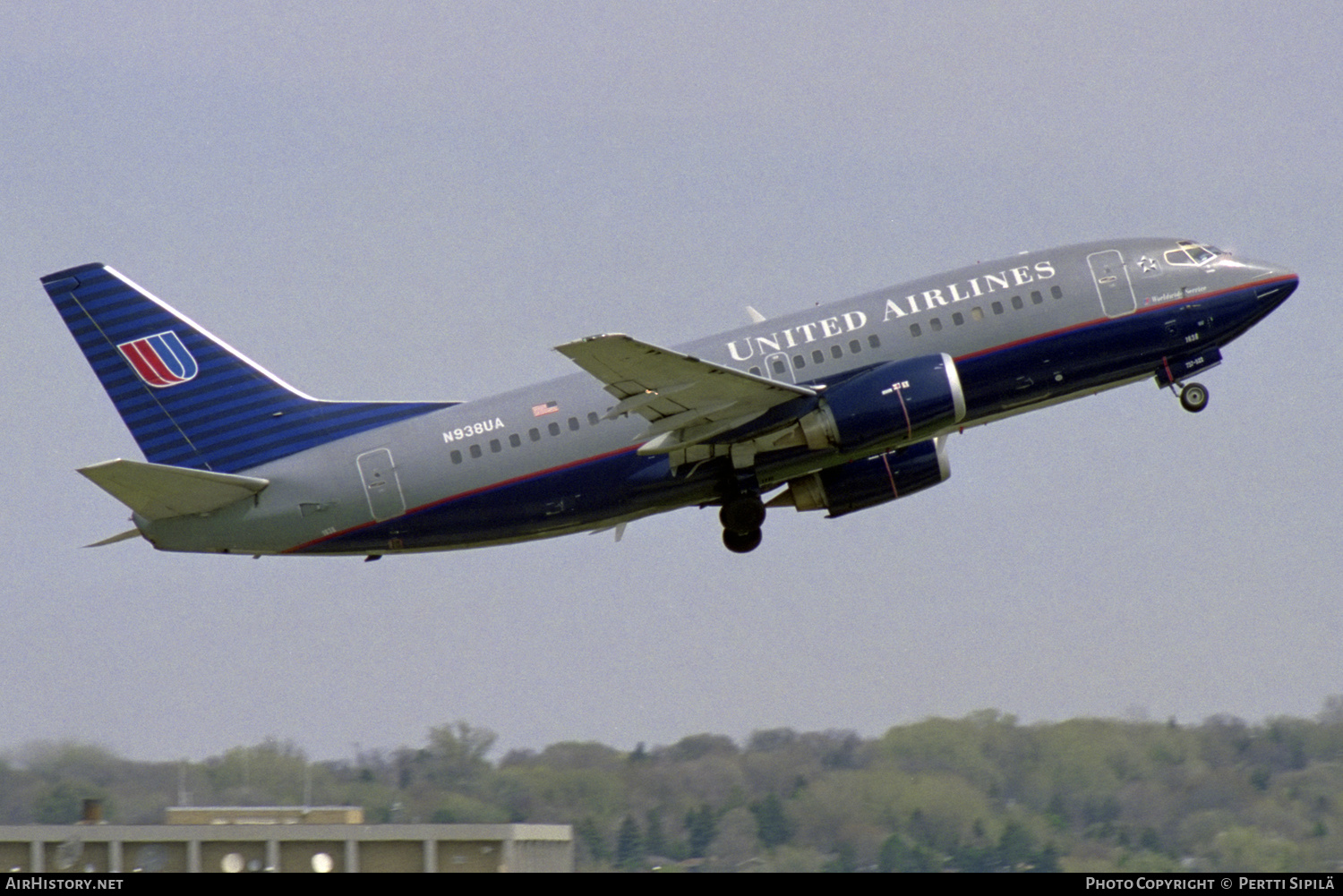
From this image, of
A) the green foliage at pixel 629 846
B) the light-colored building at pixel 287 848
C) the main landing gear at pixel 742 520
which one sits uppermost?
the main landing gear at pixel 742 520

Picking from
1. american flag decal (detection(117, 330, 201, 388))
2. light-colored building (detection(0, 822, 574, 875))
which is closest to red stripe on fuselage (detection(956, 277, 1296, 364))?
light-colored building (detection(0, 822, 574, 875))

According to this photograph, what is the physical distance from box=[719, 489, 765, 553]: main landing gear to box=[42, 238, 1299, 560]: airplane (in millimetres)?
61

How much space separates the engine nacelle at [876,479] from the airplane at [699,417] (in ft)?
5.84

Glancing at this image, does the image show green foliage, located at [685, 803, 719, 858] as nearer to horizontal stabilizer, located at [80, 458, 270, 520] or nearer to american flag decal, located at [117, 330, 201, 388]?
horizontal stabilizer, located at [80, 458, 270, 520]

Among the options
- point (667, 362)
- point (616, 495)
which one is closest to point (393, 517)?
point (616, 495)

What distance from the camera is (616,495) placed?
37.5 meters

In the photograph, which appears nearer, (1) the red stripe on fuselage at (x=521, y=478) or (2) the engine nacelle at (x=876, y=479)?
(1) the red stripe on fuselage at (x=521, y=478)

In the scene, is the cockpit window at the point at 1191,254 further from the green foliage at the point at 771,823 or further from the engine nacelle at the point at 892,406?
the green foliage at the point at 771,823

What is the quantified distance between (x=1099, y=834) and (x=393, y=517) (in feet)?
67.7

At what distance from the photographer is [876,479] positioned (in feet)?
131

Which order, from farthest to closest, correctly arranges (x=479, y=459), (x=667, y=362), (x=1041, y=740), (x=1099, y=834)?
(x=1041, y=740) < (x=1099, y=834) < (x=479, y=459) < (x=667, y=362)

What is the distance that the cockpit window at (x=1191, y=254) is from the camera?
3825 centimetres

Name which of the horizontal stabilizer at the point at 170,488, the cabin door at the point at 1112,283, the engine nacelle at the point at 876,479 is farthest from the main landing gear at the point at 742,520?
the horizontal stabilizer at the point at 170,488

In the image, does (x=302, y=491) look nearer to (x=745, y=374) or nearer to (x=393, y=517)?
(x=393, y=517)
